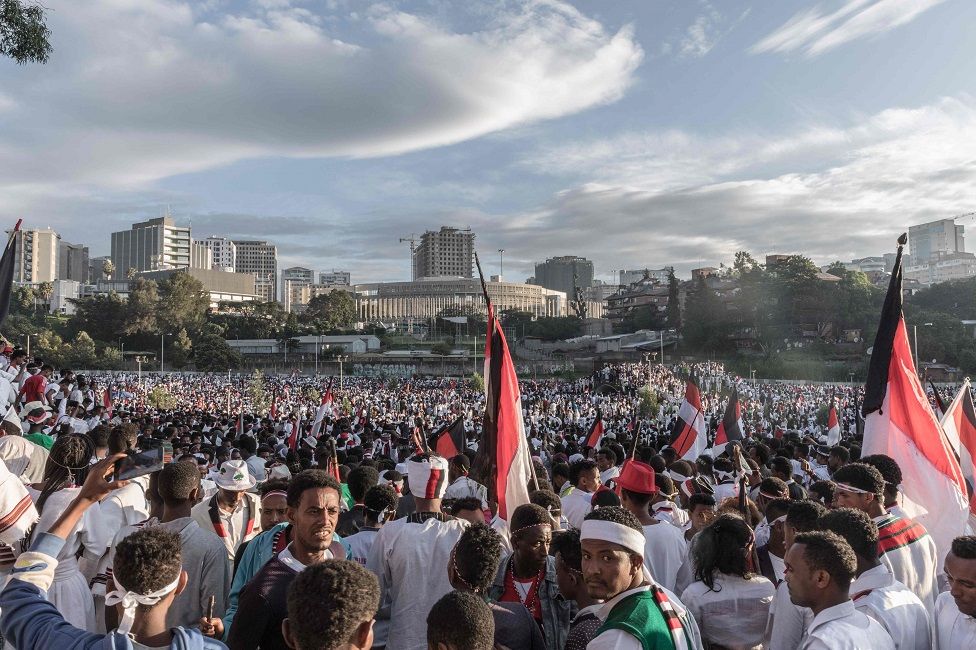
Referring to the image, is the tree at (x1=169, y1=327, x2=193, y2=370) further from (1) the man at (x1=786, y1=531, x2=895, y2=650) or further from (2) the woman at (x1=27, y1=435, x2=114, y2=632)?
(1) the man at (x1=786, y1=531, x2=895, y2=650)

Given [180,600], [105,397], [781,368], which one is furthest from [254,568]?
[781,368]

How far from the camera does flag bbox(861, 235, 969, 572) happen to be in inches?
190

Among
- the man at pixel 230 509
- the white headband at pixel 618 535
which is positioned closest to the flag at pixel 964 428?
the white headband at pixel 618 535

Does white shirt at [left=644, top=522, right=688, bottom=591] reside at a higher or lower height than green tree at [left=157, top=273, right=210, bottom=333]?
lower

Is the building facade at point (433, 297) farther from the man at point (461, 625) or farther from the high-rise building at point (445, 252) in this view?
the man at point (461, 625)

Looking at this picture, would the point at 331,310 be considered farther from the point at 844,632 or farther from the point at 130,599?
the point at 844,632

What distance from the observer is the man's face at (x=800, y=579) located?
2.74 meters

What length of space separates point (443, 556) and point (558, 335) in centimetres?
8355

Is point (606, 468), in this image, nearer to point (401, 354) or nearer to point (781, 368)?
point (781, 368)

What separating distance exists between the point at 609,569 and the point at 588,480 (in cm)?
338

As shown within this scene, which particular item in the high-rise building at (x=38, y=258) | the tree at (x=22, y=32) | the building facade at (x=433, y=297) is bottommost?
the tree at (x=22, y=32)

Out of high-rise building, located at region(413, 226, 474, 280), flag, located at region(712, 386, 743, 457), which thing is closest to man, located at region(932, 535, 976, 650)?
flag, located at region(712, 386, 743, 457)

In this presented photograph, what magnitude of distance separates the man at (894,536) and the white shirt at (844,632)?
3.54 feet

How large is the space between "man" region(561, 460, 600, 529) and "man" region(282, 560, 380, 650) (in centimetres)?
329
